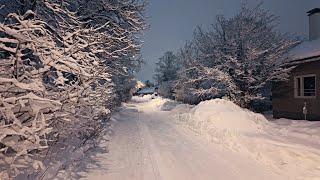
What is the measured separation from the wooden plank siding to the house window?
0.23m

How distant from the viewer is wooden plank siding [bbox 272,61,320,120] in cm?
1966

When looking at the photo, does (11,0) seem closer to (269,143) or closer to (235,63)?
(269,143)

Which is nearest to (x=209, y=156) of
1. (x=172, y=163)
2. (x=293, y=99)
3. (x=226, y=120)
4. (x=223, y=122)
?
(x=172, y=163)

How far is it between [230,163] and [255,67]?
15734 mm

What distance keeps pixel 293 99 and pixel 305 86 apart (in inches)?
42.5

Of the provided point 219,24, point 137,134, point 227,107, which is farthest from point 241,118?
point 219,24

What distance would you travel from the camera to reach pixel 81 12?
13.8 metres

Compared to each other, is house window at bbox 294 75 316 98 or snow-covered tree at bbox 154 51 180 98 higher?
snow-covered tree at bbox 154 51 180 98

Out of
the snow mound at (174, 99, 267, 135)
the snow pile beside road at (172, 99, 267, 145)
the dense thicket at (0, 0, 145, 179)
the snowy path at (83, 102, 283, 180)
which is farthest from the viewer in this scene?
the snow mound at (174, 99, 267, 135)

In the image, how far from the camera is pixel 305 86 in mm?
21453

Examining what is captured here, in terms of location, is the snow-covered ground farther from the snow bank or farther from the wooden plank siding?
the wooden plank siding

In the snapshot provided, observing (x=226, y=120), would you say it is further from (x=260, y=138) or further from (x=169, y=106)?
(x=169, y=106)

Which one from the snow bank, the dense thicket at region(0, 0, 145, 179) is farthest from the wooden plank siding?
the dense thicket at region(0, 0, 145, 179)

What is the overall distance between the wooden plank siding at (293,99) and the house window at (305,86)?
0.23m
